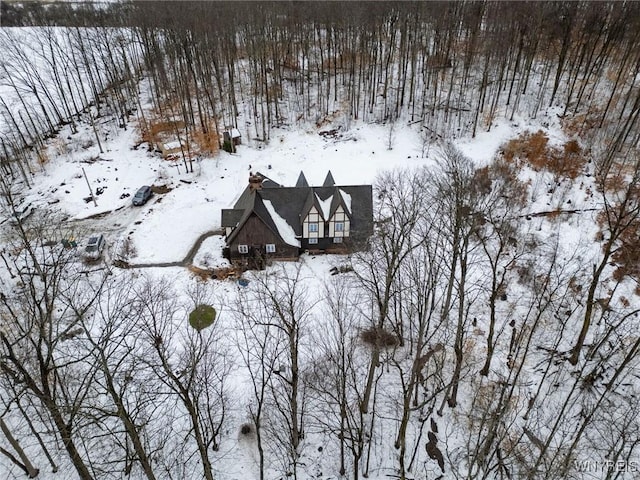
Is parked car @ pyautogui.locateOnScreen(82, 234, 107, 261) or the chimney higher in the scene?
the chimney

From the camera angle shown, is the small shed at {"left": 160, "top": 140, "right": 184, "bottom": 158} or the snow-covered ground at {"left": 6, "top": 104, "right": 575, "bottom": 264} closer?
the snow-covered ground at {"left": 6, "top": 104, "right": 575, "bottom": 264}

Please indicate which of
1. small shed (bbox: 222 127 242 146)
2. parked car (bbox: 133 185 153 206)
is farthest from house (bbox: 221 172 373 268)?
small shed (bbox: 222 127 242 146)

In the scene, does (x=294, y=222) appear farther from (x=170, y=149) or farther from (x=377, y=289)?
(x=170, y=149)

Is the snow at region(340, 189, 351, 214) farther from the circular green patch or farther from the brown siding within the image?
the circular green patch

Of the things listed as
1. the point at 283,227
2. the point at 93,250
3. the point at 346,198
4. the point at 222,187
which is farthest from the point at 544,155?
the point at 93,250

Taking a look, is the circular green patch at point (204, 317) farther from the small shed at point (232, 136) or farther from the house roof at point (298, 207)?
the small shed at point (232, 136)

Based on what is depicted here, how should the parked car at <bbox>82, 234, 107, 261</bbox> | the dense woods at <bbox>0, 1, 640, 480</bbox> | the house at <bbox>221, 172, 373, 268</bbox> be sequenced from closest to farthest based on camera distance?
the dense woods at <bbox>0, 1, 640, 480</bbox>
the house at <bbox>221, 172, 373, 268</bbox>
the parked car at <bbox>82, 234, 107, 261</bbox>

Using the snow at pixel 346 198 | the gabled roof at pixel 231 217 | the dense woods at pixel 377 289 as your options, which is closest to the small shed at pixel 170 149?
the dense woods at pixel 377 289
